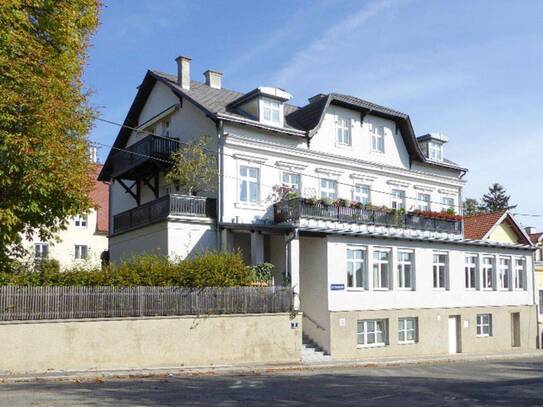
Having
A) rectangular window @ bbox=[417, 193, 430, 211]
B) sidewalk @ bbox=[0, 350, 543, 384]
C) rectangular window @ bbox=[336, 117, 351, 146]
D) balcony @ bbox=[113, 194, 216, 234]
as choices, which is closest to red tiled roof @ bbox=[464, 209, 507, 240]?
rectangular window @ bbox=[417, 193, 430, 211]

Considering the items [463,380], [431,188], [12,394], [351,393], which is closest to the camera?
[12,394]

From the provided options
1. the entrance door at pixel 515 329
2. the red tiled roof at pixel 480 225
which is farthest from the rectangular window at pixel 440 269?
the entrance door at pixel 515 329

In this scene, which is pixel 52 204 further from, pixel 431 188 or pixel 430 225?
pixel 431 188

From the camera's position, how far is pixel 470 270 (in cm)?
3650

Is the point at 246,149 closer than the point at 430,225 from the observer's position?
Yes

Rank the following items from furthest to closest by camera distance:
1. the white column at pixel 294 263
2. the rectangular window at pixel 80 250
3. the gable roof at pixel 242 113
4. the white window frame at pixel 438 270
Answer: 1. the rectangular window at pixel 80 250
2. the white window frame at pixel 438 270
3. the gable roof at pixel 242 113
4. the white column at pixel 294 263

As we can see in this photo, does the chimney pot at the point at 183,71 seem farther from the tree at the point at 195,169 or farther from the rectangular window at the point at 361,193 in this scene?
the rectangular window at the point at 361,193

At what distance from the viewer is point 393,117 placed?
36.1 meters

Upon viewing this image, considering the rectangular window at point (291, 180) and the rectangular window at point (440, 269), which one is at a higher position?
the rectangular window at point (291, 180)

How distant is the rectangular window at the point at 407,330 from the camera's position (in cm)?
3158

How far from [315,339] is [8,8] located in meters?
16.8

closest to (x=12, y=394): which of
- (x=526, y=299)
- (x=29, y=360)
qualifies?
(x=29, y=360)

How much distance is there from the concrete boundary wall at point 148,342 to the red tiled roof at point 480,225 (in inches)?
736

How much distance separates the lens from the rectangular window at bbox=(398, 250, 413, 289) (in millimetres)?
32375
